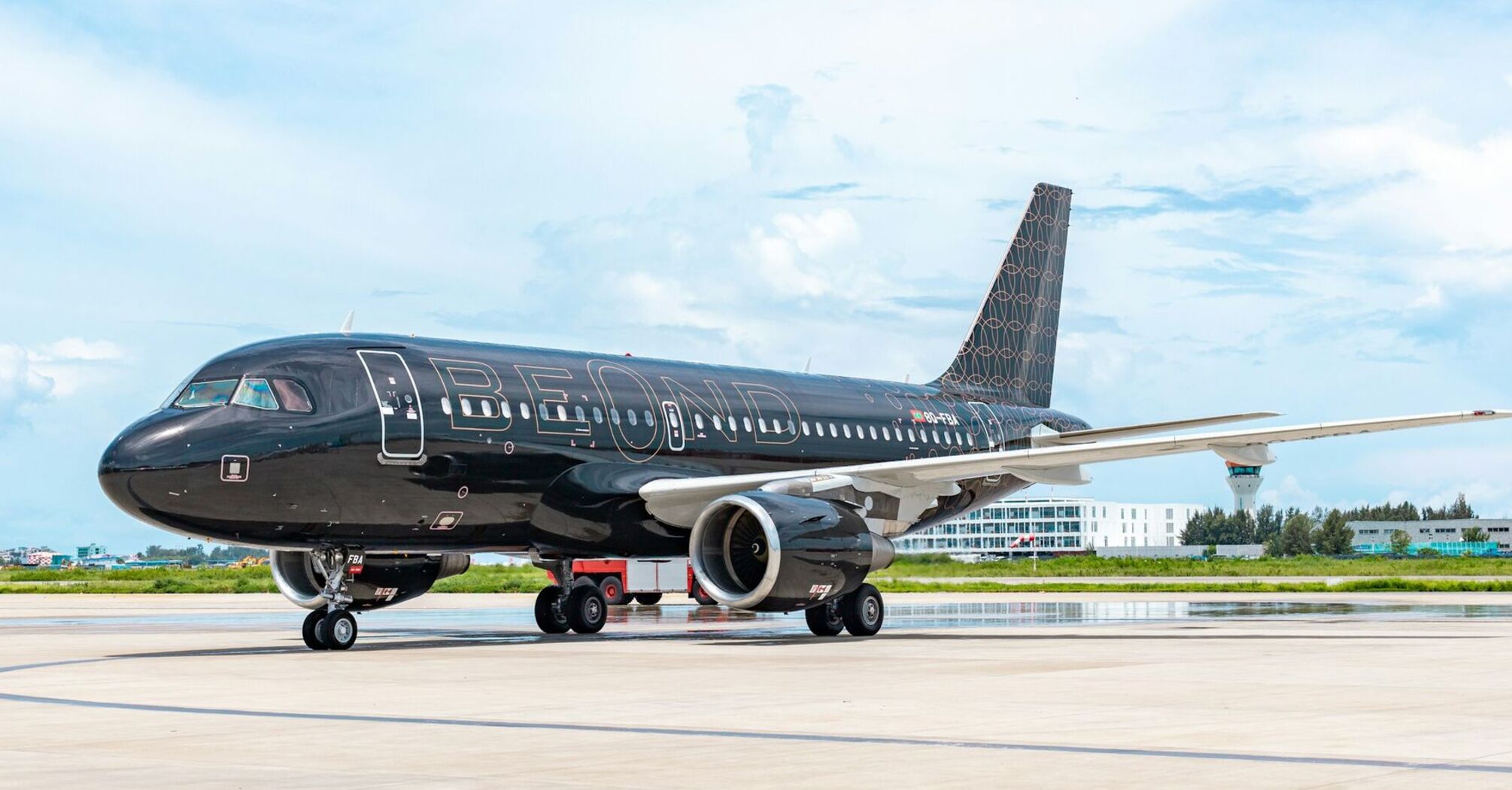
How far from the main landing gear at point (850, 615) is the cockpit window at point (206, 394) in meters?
8.51

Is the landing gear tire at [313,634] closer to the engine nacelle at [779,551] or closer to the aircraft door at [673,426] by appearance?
the engine nacelle at [779,551]

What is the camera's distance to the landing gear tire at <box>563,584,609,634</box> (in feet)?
83.8

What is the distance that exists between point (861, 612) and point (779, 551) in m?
3.08

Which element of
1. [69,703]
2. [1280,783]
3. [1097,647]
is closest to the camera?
[1280,783]

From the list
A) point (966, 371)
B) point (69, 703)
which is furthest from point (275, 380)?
point (966, 371)

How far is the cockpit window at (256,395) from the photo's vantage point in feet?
66.2

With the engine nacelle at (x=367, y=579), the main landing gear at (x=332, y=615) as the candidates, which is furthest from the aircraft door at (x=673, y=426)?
the main landing gear at (x=332, y=615)

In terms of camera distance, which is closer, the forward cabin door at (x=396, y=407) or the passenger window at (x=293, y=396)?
the passenger window at (x=293, y=396)

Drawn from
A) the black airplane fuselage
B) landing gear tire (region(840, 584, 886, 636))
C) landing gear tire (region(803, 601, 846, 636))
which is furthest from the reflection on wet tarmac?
the black airplane fuselage

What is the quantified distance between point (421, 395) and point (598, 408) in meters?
3.20

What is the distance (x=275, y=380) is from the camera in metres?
20.5

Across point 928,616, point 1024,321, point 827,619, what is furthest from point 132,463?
point 1024,321

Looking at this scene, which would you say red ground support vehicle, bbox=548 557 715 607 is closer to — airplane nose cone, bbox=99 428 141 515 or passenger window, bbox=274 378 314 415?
passenger window, bbox=274 378 314 415

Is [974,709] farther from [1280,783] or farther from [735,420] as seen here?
[735,420]
